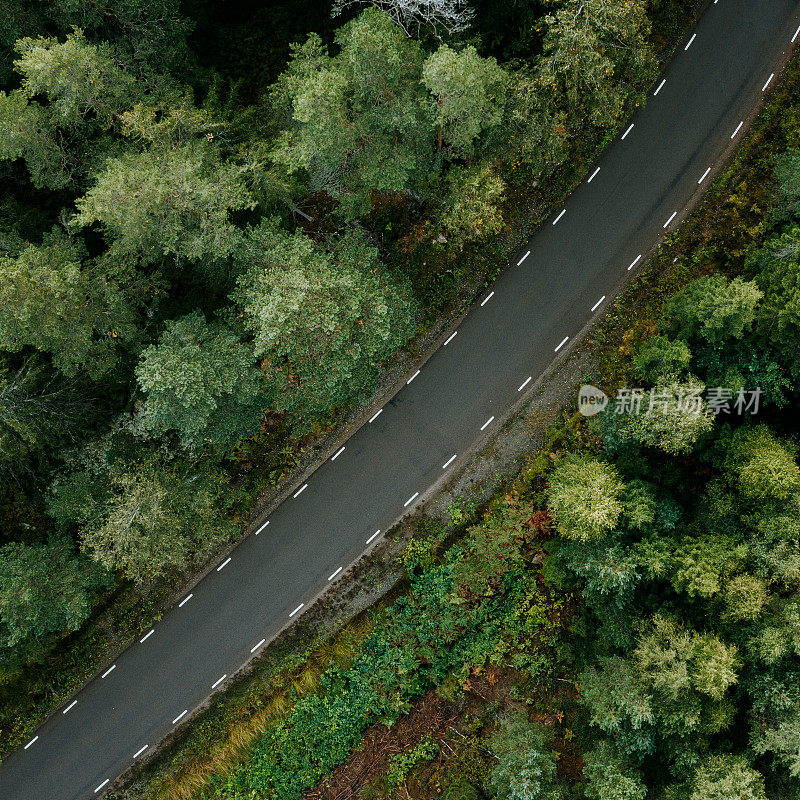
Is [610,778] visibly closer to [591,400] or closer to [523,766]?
[523,766]

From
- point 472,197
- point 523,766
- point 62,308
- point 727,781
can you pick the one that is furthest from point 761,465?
point 62,308

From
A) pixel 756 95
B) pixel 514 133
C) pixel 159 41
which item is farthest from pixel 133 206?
pixel 756 95

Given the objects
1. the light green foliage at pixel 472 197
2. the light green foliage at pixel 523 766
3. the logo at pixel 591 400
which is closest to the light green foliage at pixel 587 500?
the logo at pixel 591 400

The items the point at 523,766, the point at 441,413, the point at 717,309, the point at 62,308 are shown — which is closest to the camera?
the point at 62,308

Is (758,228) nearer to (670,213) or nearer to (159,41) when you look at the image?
(670,213)

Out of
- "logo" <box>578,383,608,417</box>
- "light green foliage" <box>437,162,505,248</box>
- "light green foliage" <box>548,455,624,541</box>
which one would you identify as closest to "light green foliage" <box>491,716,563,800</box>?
"light green foliage" <box>548,455,624,541</box>

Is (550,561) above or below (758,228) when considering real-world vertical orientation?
below
